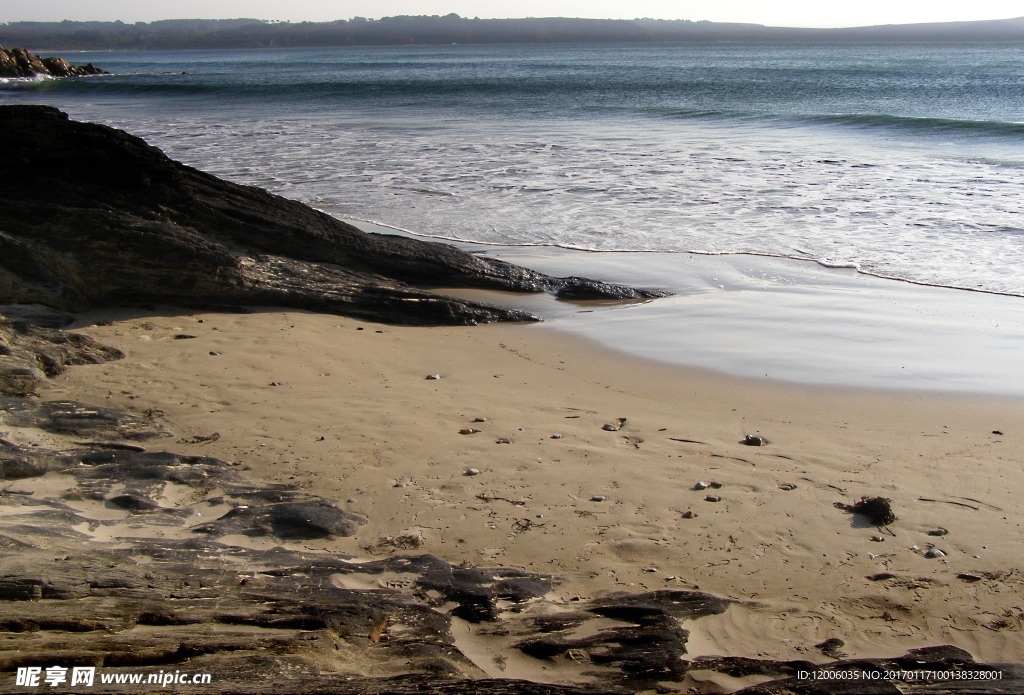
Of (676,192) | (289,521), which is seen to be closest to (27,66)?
(676,192)

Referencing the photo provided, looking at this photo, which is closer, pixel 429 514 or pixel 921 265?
pixel 429 514

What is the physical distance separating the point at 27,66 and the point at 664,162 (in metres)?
49.8

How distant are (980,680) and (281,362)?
4.15 metres

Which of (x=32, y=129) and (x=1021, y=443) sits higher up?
(x=32, y=129)

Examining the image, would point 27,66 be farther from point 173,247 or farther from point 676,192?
point 173,247

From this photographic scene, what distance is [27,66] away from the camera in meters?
50.7

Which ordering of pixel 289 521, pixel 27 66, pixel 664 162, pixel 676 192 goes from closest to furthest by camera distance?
pixel 289 521 < pixel 676 192 < pixel 664 162 < pixel 27 66

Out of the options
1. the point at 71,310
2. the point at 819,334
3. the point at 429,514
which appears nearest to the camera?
the point at 429,514

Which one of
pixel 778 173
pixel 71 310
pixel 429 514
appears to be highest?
pixel 778 173

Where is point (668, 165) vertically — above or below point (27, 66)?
below

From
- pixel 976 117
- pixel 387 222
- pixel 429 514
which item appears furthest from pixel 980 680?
pixel 976 117

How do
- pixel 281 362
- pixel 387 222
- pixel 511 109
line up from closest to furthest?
pixel 281 362
pixel 387 222
pixel 511 109

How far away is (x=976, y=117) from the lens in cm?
2308

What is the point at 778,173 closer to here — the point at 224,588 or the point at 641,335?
the point at 641,335
